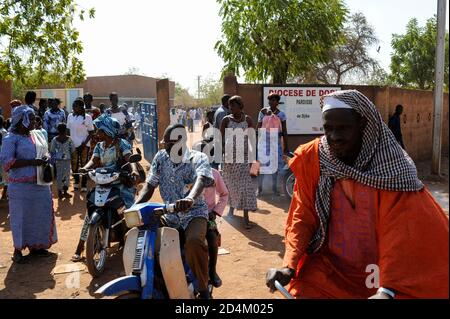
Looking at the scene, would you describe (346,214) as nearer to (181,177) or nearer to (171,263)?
(171,263)

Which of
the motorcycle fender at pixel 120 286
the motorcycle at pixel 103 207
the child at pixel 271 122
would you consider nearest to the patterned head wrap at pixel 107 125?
the motorcycle at pixel 103 207

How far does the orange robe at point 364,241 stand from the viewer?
1849mm

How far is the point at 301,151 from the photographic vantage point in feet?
8.17

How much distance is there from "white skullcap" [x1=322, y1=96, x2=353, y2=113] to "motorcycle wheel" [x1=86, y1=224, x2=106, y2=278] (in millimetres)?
3274

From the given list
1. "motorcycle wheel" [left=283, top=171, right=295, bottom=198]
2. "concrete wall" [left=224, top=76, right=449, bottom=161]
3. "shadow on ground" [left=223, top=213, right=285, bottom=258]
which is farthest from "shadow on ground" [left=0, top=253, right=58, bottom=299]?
"concrete wall" [left=224, top=76, right=449, bottom=161]

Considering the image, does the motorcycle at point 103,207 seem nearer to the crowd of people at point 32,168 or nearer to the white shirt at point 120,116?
the crowd of people at point 32,168

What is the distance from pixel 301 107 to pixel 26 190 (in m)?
6.94

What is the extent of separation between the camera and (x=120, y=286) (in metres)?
2.85

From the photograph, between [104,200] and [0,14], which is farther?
[0,14]

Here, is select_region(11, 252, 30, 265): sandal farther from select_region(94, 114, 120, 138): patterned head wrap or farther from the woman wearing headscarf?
select_region(94, 114, 120, 138): patterned head wrap
